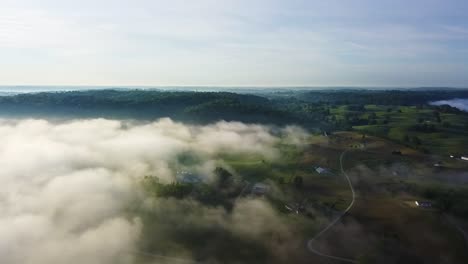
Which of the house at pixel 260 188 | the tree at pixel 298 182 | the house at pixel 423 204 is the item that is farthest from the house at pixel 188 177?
the house at pixel 423 204

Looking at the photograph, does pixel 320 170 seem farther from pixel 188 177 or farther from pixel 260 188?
pixel 188 177

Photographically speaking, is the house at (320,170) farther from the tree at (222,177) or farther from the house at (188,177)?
the house at (188,177)

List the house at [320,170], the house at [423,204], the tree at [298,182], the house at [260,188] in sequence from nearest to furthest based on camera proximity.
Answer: the house at [423,204] → the house at [260,188] → the tree at [298,182] → the house at [320,170]

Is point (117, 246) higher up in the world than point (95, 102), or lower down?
lower down

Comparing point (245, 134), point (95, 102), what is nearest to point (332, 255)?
point (245, 134)

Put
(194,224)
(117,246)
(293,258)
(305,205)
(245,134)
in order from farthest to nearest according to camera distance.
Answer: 1. (245,134)
2. (305,205)
3. (194,224)
4. (117,246)
5. (293,258)

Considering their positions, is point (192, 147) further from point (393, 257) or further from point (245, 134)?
point (393, 257)

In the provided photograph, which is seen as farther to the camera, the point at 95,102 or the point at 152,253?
the point at 95,102

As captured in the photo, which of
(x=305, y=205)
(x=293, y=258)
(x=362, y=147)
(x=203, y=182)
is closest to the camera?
(x=293, y=258)
